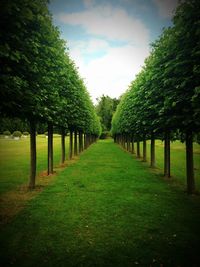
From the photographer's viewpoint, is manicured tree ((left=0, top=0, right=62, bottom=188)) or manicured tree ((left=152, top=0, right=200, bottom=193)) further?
manicured tree ((left=152, top=0, right=200, bottom=193))

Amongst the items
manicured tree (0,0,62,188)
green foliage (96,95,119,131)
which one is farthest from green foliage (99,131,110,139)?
manicured tree (0,0,62,188)

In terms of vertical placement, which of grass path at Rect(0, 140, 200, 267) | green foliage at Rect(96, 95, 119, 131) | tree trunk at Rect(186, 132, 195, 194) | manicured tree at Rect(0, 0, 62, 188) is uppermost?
green foliage at Rect(96, 95, 119, 131)

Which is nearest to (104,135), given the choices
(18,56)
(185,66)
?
(185,66)

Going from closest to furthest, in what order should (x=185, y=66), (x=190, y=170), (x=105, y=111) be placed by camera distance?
(x=185, y=66)
(x=190, y=170)
(x=105, y=111)

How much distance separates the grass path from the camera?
6.62 m

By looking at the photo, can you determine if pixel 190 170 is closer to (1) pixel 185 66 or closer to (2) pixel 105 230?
(1) pixel 185 66

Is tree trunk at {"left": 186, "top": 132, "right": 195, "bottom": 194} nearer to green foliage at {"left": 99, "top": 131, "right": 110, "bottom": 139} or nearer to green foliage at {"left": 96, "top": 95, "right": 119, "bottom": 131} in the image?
green foliage at {"left": 96, "top": 95, "right": 119, "bottom": 131}

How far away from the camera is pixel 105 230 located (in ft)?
27.7

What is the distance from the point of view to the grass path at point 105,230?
21.7 ft

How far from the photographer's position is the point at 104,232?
8281 millimetres

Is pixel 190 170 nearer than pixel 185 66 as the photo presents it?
No

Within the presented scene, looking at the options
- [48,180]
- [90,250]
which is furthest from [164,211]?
[48,180]

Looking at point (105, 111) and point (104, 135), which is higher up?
point (105, 111)

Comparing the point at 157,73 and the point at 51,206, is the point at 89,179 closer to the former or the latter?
the point at 51,206
